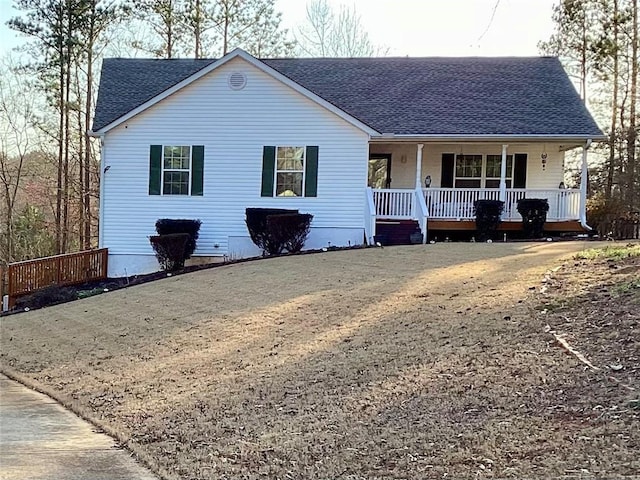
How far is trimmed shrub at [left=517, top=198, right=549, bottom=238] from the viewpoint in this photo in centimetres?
1702

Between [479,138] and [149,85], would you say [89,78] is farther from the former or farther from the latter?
[479,138]

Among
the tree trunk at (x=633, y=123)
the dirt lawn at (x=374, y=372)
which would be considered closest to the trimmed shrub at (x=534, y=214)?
the dirt lawn at (x=374, y=372)

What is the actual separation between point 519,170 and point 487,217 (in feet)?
9.98

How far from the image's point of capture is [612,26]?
26203 millimetres

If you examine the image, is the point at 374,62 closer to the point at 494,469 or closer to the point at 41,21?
the point at 41,21

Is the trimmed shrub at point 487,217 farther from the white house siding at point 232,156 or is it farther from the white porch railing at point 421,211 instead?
the white house siding at point 232,156

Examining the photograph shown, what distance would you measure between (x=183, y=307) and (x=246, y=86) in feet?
26.7

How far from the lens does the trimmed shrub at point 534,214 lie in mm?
17016

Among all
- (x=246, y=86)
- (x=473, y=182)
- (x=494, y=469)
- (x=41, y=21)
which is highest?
(x=41, y=21)

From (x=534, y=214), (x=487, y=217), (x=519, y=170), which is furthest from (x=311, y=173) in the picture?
(x=519, y=170)

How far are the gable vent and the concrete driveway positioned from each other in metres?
12.2

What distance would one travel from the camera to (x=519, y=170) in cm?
1923

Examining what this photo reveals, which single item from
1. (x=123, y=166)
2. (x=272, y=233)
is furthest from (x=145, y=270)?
(x=272, y=233)

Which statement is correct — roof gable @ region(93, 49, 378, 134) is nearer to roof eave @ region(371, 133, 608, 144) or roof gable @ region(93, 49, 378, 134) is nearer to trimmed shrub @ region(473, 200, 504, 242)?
roof eave @ region(371, 133, 608, 144)
